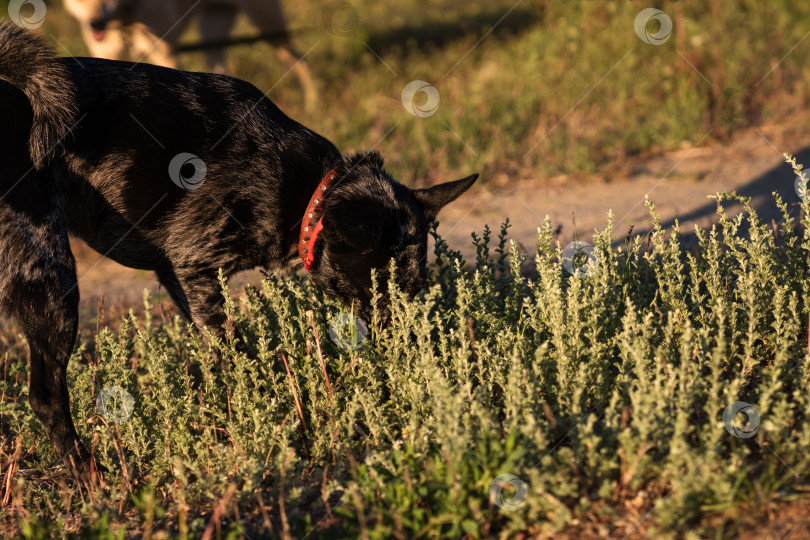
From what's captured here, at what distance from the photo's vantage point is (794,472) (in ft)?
8.04

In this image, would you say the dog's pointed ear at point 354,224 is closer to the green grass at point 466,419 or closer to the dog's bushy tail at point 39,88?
the green grass at point 466,419

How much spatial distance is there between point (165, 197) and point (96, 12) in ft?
14.5

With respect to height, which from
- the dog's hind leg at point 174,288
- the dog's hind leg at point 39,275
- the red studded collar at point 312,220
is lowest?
the dog's hind leg at point 39,275

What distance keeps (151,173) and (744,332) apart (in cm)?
279

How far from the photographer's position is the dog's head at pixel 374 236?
3621mm

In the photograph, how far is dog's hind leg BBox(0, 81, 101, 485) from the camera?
3162 mm

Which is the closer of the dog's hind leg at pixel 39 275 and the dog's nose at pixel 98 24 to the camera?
the dog's hind leg at pixel 39 275

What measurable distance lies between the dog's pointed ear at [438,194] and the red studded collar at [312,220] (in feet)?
1.65

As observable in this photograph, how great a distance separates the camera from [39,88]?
326 centimetres

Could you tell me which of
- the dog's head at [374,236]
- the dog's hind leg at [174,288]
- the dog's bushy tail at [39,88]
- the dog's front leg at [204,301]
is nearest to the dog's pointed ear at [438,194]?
the dog's head at [374,236]

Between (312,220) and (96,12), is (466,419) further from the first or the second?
(96,12)

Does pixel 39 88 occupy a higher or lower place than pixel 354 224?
lower

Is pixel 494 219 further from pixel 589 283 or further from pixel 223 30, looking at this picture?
pixel 223 30

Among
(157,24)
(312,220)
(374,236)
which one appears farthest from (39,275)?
(157,24)
